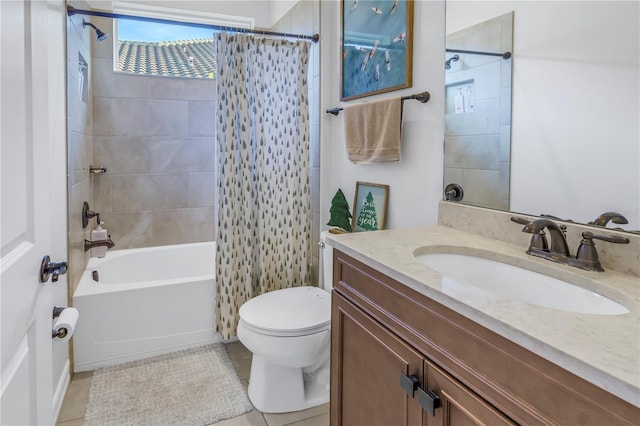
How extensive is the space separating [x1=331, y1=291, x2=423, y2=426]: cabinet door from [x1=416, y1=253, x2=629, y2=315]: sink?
245mm

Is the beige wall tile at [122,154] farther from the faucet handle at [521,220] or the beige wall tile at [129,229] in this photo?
the faucet handle at [521,220]

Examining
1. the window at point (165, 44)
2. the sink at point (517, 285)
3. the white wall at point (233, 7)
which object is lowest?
the sink at point (517, 285)

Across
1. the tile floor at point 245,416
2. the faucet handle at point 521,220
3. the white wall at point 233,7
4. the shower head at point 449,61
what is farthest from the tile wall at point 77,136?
the faucet handle at point 521,220

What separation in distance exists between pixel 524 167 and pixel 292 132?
1449 mm

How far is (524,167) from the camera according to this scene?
1.30 metres

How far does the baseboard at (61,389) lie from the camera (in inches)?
71.5

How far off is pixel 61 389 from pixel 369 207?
68.4 inches

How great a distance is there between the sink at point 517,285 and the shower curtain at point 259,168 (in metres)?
1.36

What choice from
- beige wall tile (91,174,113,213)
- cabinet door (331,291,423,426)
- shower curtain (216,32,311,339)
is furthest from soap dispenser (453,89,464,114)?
beige wall tile (91,174,113,213)

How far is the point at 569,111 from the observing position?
115 centimetres

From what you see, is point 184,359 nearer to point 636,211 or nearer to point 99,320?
point 99,320

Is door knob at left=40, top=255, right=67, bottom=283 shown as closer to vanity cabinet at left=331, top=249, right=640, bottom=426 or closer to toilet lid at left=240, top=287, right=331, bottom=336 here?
vanity cabinet at left=331, top=249, right=640, bottom=426

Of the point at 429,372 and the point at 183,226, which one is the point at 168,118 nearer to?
the point at 183,226

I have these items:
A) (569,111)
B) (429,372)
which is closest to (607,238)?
(569,111)
